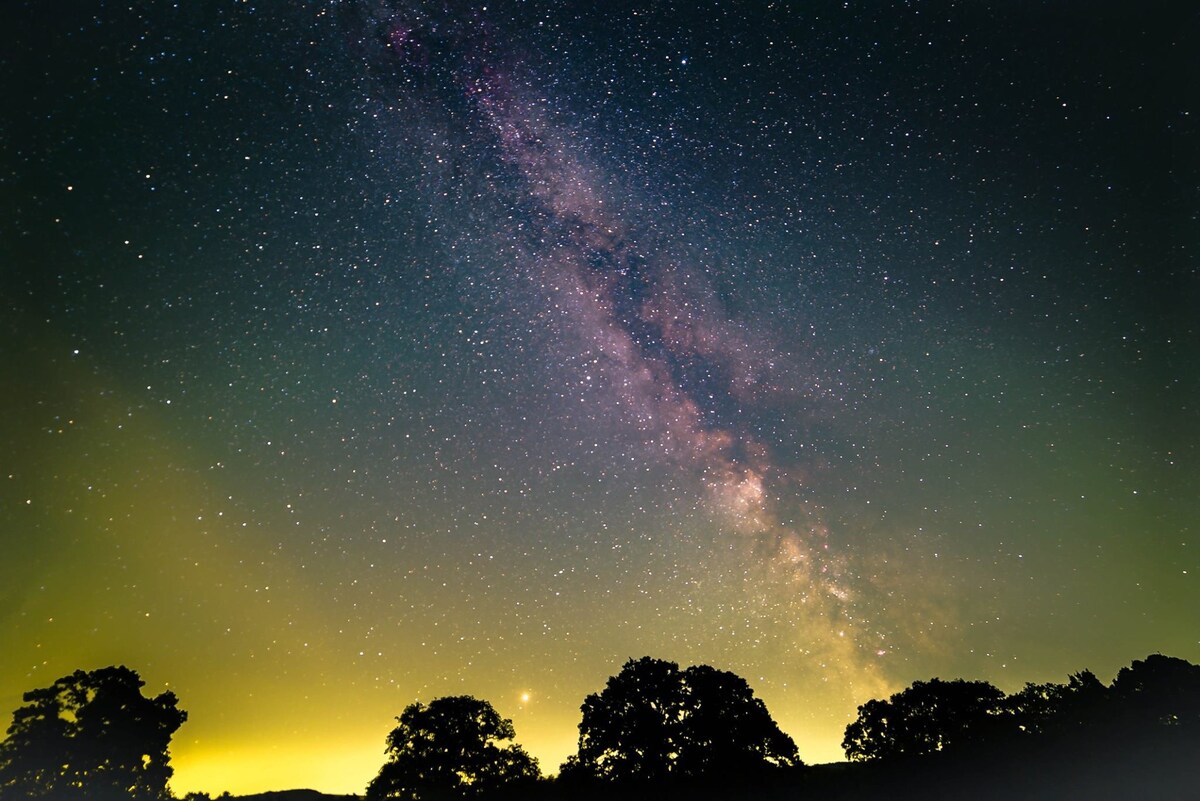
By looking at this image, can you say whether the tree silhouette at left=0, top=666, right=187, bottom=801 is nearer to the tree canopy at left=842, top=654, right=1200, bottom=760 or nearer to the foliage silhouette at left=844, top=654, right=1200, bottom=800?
the foliage silhouette at left=844, top=654, right=1200, bottom=800

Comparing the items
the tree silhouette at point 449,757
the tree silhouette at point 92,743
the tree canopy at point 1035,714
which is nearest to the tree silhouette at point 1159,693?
the tree canopy at point 1035,714

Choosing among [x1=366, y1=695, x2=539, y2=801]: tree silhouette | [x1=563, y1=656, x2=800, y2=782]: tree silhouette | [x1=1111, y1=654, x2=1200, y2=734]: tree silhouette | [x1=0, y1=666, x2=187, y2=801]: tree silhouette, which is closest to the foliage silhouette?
[x1=1111, y1=654, x2=1200, y2=734]: tree silhouette

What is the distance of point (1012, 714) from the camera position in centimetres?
4019

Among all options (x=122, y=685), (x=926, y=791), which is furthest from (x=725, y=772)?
(x=122, y=685)

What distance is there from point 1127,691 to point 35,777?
232 ft

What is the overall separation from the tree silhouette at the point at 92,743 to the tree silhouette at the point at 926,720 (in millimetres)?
46628

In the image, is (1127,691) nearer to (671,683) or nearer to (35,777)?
(671,683)

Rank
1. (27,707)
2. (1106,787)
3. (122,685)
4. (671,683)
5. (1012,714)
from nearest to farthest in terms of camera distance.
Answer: (1106,787) → (27,707) → (122,685) → (671,683) → (1012,714)

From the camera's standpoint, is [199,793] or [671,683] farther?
[199,793]

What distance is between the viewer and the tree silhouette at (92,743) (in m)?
30.5

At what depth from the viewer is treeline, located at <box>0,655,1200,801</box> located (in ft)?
100

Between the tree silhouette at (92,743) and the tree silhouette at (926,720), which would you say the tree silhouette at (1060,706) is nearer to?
the tree silhouette at (926,720)

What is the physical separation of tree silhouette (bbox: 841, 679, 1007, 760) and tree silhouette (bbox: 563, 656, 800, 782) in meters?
11.0

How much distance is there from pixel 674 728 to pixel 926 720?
1998cm
